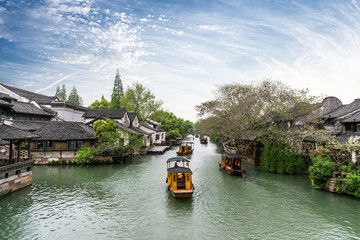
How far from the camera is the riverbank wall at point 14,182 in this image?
16.7 meters

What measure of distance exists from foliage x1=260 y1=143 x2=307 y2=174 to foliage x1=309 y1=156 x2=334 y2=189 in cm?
591

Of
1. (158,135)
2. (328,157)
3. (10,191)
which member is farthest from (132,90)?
(328,157)

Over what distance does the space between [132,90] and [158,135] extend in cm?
1429

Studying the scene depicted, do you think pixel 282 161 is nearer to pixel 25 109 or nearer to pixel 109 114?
pixel 109 114

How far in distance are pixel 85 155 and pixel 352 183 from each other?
2937 centimetres

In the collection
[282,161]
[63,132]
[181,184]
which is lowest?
[181,184]

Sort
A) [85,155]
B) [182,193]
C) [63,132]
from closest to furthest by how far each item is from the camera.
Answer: [182,193] → [85,155] → [63,132]

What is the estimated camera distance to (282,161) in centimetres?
2580

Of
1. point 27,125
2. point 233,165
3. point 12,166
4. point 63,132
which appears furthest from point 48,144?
point 233,165

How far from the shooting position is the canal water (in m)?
12.0

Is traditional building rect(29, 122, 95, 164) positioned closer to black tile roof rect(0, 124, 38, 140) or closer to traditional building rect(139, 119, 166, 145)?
black tile roof rect(0, 124, 38, 140)

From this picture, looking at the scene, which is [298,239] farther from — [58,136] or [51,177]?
[58,136]

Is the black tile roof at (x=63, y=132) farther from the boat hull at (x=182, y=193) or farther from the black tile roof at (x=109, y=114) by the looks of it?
the boat hull at (x=182, y=193)

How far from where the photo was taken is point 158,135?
196 ft
